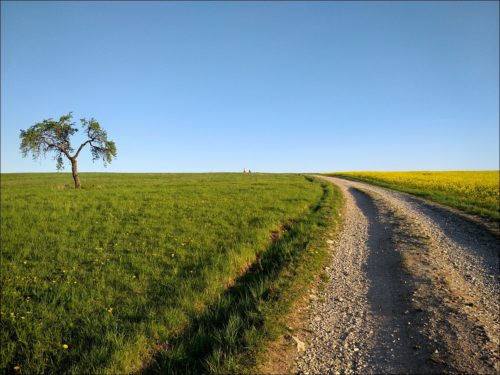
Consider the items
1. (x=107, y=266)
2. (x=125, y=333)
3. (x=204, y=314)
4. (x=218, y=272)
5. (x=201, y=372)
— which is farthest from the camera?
(x=107, y=266)

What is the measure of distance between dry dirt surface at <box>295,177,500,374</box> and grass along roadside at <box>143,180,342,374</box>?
0.62 metres

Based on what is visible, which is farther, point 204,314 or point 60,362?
point 204,314

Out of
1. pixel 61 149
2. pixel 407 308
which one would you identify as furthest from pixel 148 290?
pixel 61 149

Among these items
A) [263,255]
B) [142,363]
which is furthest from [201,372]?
[263,255]

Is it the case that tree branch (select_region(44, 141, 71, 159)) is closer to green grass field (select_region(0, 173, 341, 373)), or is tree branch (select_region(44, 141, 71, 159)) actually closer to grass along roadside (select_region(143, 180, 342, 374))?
green grass field (select_region(0, 173, 341, 373))

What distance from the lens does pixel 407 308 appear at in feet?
20.5

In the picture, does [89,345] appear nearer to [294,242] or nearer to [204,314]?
[204,314]

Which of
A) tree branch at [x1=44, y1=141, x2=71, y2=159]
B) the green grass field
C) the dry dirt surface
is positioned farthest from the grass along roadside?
tree branch at [x1=44, y1=141, x2=71, y2=159]

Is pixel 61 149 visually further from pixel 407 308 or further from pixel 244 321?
pixel 407 308

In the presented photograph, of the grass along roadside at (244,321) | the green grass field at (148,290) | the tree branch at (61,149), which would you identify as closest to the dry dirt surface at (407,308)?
the grass along roadside at (244,321)

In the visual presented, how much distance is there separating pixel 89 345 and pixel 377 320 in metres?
5.37

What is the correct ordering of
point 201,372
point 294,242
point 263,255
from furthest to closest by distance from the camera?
1. point 294,242
2. point 263,255
3. point 201,372

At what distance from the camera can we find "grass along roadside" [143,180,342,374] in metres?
4.78

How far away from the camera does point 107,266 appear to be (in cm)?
902
